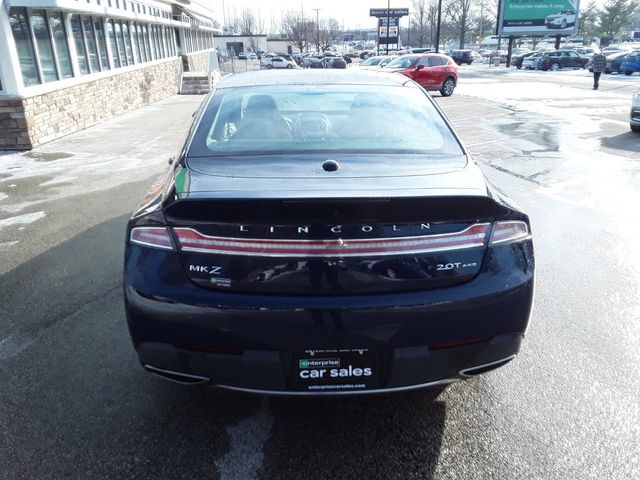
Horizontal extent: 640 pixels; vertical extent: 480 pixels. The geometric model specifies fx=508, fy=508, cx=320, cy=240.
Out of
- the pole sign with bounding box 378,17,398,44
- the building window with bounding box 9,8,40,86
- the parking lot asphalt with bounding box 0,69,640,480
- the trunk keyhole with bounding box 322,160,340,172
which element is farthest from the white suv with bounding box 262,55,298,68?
the trunk keyhole with bounding box 322,160,340,172

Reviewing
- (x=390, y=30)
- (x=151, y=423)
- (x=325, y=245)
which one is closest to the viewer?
(x=325, y=245)

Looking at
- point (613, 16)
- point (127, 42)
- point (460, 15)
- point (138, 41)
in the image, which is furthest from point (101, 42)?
point (613, 16)

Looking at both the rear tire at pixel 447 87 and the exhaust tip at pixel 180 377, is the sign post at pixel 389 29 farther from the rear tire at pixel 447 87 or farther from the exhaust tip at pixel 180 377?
the exhaust tip at pixel 180 377

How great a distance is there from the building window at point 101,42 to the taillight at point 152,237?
1342cm

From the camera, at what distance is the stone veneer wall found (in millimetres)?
9305

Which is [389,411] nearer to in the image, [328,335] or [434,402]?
[434,402]

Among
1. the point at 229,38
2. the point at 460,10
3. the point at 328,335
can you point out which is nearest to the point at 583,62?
the point at 460,10

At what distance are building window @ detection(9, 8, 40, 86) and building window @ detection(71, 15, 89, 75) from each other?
2171mm

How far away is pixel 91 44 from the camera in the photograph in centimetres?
1305

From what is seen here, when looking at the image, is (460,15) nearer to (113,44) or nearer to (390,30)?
(390,30)

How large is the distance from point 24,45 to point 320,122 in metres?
9.07

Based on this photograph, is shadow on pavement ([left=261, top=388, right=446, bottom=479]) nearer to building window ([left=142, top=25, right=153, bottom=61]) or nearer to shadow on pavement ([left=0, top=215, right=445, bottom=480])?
shadow on pavement ([left=0, top=215, right=445, bottom=480])

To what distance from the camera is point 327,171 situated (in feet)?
7.64

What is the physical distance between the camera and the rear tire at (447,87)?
21.7 metres
